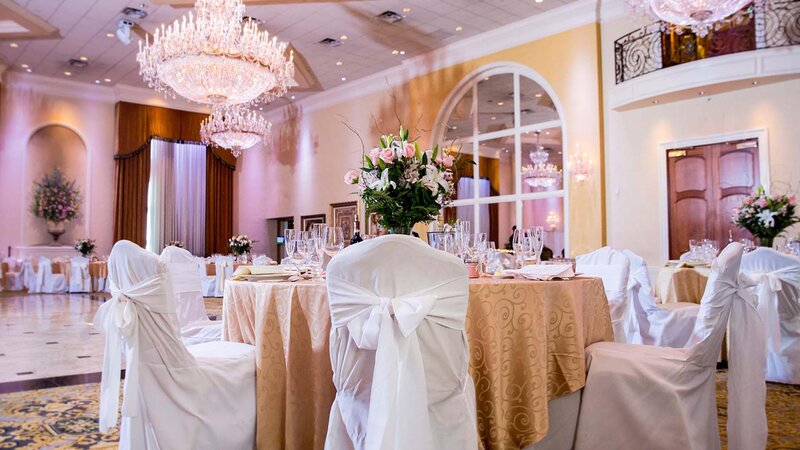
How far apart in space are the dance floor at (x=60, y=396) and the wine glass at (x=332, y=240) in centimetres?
146

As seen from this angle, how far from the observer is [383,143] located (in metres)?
2.77

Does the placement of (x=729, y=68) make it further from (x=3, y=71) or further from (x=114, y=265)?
(x=3, y=71)

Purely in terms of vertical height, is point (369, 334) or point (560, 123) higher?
point (560, 123)

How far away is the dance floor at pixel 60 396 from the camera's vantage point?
9.30 ft

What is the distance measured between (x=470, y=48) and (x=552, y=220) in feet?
19.4

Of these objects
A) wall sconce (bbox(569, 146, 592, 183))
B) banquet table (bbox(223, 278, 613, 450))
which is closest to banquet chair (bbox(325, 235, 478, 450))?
banquet table (bbox(223, 278, 613, 450))

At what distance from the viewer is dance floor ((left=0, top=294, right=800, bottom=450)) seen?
284 cm

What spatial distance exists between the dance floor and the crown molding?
21.7 ft

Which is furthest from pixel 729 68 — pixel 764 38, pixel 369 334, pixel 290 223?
pixel 290 223

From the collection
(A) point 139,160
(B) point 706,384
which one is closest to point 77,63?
(A) point 139,160

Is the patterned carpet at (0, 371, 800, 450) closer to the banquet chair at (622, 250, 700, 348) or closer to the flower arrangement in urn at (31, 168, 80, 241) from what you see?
the banquet chair at (622, 250, 700, 348)

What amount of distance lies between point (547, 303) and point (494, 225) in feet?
31.1

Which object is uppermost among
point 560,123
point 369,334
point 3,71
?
point 3,71

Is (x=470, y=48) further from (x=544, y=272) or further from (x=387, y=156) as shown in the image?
(x=544, y=272)
